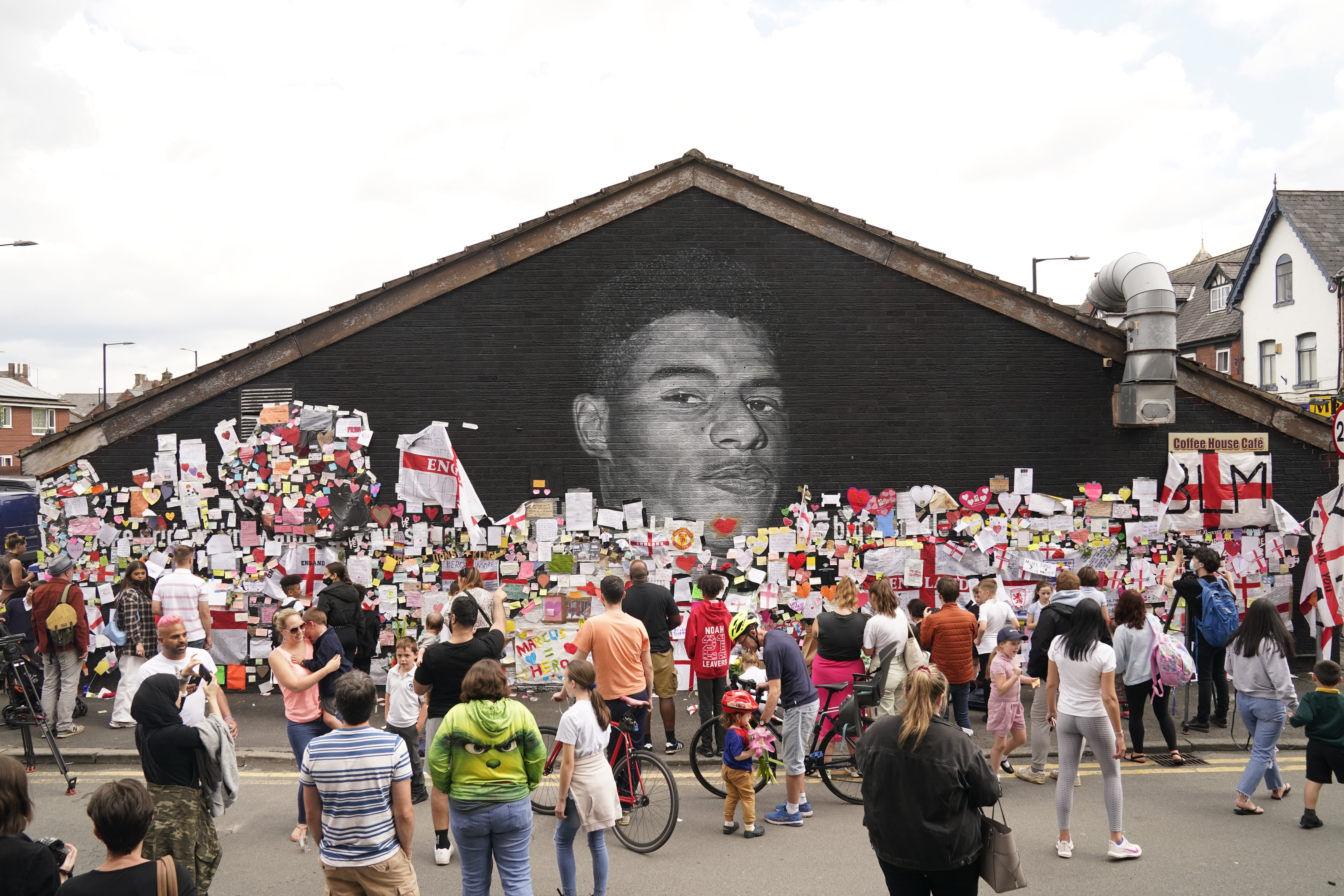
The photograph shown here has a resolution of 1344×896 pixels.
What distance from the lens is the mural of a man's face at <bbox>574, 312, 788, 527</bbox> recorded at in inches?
437

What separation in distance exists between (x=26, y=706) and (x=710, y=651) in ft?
21.8

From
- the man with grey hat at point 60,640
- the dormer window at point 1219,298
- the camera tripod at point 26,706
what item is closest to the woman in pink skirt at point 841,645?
the camera tripod at point 26,706

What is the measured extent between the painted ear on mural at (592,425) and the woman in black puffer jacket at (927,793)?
715cm

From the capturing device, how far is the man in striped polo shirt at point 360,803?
4.42 m

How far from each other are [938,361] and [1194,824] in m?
5.93

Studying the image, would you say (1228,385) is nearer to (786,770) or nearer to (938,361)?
(938,361)

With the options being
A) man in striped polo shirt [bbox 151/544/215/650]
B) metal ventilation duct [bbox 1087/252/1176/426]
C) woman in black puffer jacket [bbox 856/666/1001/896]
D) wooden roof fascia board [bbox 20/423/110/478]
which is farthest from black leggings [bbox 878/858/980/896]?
wooden roof fascia board [bbox 20/423/110/478]

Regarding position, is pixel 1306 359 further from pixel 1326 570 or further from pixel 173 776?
pixel 173 776

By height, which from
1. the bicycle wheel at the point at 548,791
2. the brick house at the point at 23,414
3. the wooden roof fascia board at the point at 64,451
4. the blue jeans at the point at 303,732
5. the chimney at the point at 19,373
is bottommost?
the bicycle wheel at the point at 548,791

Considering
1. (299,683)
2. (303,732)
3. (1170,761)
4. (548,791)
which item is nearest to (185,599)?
(303,732)

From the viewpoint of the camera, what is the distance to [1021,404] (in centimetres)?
1135

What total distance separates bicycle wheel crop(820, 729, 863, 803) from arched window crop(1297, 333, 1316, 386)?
37628mm

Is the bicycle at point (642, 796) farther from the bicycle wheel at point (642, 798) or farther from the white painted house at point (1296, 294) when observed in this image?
the white painted house at point (1296, 294)

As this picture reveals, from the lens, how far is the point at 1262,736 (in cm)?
730
